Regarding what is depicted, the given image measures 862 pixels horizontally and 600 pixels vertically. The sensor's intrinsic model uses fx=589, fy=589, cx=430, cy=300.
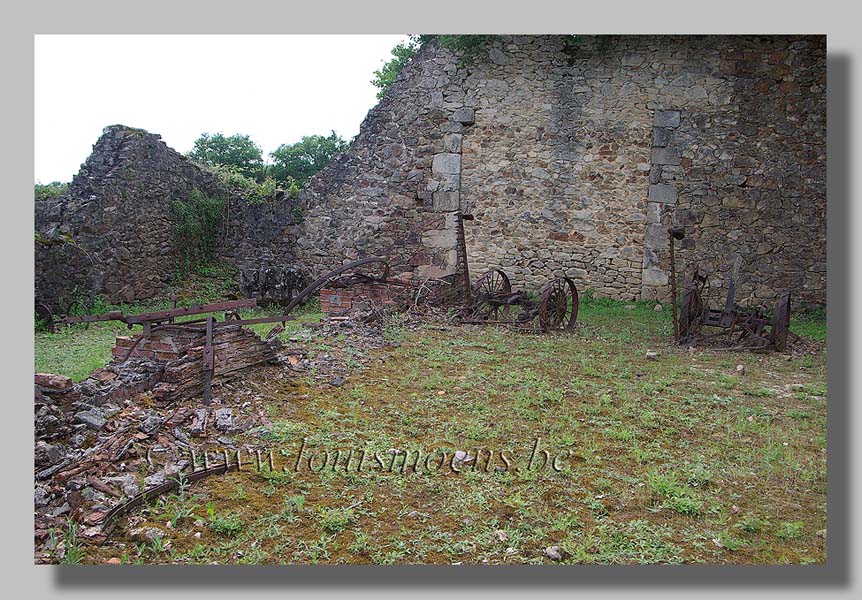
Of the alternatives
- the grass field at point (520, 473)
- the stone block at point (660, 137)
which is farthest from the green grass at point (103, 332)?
the stone block at point (660, 137)

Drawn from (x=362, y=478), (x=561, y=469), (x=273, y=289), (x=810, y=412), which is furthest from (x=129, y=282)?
(x=810, y=412)

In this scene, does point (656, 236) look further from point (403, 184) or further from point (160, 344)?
point (160, 344)

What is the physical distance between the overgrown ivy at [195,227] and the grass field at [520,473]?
462 cm

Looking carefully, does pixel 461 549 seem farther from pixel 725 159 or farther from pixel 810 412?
pixel 725 159

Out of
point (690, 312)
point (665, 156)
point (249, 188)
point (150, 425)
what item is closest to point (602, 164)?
point (665, 156)

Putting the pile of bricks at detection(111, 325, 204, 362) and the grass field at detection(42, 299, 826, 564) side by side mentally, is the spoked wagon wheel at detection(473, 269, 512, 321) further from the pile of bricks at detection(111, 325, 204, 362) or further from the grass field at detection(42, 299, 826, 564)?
the pile of bricks at detection(111, 325, 204, 362)

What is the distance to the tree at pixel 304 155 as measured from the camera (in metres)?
18.1

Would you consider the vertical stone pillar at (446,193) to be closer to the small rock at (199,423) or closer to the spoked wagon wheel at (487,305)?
the spoked wagon wheel at (487,305)

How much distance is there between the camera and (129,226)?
32.6ft

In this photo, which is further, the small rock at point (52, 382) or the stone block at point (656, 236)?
the stone block at point (656, 236)

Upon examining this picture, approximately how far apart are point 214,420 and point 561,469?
7.63ft

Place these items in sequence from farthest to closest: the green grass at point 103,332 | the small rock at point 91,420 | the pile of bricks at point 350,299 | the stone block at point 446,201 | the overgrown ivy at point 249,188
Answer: the overgrown ivy at point 249,188, the stone block at point 446,201, the pile of bricks at point 350,299, the green grass at point 103,332, the small rock at point 91,420

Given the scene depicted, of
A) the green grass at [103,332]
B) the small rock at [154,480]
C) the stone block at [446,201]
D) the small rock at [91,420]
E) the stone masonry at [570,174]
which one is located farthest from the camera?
the stone block at [446,201]

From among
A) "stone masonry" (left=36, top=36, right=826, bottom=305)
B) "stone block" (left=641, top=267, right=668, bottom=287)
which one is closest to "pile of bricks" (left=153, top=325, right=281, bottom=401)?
"stone masonry" (left=36, top=36, right=826, bottom=305)
